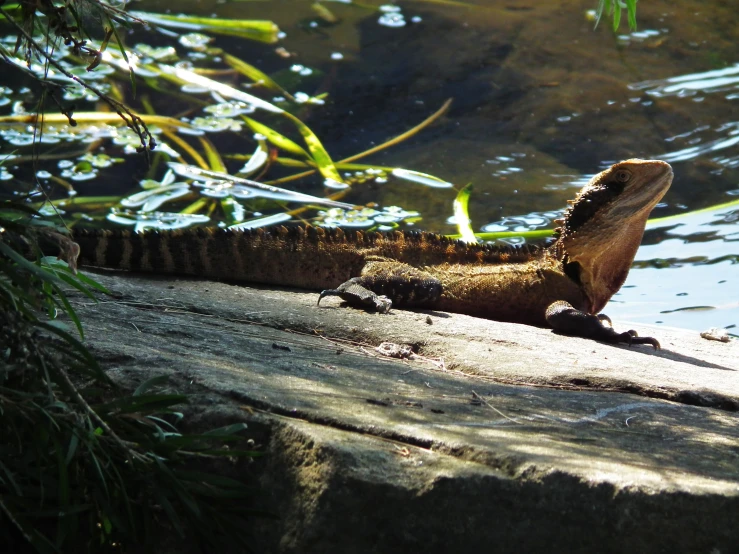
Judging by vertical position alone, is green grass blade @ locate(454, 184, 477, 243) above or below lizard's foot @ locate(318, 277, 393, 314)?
below

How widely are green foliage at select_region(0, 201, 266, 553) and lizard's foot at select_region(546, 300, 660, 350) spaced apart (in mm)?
2831

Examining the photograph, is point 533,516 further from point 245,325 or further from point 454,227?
point 454,227

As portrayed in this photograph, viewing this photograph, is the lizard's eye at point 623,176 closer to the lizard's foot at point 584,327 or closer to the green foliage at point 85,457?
A: the lizard's foot at point 584,327

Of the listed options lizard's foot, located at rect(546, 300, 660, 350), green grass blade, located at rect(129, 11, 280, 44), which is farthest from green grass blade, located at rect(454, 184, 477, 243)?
green grass blade, located at rect(129, 11, 280, 44)

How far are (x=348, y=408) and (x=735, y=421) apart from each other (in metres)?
1.41

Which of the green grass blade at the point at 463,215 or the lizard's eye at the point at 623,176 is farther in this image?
the green grass blade at the point at 463,215

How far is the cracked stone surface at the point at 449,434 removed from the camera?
86.0 inches

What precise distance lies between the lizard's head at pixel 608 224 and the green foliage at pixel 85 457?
3.36 m

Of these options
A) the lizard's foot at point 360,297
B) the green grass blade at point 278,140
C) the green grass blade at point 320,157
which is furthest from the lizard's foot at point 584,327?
the green grass blade at point 278,140

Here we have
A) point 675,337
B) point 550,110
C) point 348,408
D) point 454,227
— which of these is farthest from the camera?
point 550,110

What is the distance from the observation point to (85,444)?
2.15 metres

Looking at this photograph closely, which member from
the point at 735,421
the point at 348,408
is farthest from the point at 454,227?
the point at 348,408

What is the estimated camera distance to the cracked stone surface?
2186 millimetres

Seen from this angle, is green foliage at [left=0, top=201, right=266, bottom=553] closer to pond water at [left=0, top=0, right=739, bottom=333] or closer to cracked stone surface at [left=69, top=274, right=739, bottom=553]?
cracked stone surface at [left=69, top=274, right=739, bottom=553]
